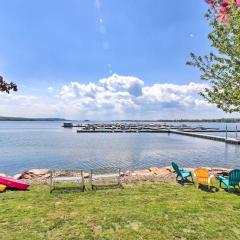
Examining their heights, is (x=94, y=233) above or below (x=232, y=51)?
below

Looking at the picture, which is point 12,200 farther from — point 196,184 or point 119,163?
point 119,163

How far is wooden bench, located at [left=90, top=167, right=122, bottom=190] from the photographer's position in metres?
12.5

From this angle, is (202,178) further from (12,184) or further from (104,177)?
(12,184)

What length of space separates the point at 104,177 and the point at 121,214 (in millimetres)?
5166

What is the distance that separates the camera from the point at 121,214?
792cm

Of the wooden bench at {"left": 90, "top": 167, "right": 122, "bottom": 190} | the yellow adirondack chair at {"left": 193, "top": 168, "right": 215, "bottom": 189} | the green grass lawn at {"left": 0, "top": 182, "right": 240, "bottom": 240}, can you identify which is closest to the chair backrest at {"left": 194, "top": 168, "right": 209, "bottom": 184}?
the yellow adirondack chair at {"left": 193, "top": 168, "right": 215, "bottom": 189}

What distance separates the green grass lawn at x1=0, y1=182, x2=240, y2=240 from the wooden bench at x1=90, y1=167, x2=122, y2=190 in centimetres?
154

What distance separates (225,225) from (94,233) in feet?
10.3

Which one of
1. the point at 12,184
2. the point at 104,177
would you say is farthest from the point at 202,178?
the point at 12,184

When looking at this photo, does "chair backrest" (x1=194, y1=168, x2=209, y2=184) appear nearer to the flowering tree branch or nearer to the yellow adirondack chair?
the yellow adirondack chair

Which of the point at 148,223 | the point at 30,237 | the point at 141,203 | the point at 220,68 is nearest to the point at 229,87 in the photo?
the point at 220,68

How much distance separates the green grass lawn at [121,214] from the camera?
6.66 m

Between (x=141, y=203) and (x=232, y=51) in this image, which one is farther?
(x=232, y=51)

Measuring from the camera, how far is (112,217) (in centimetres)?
768
